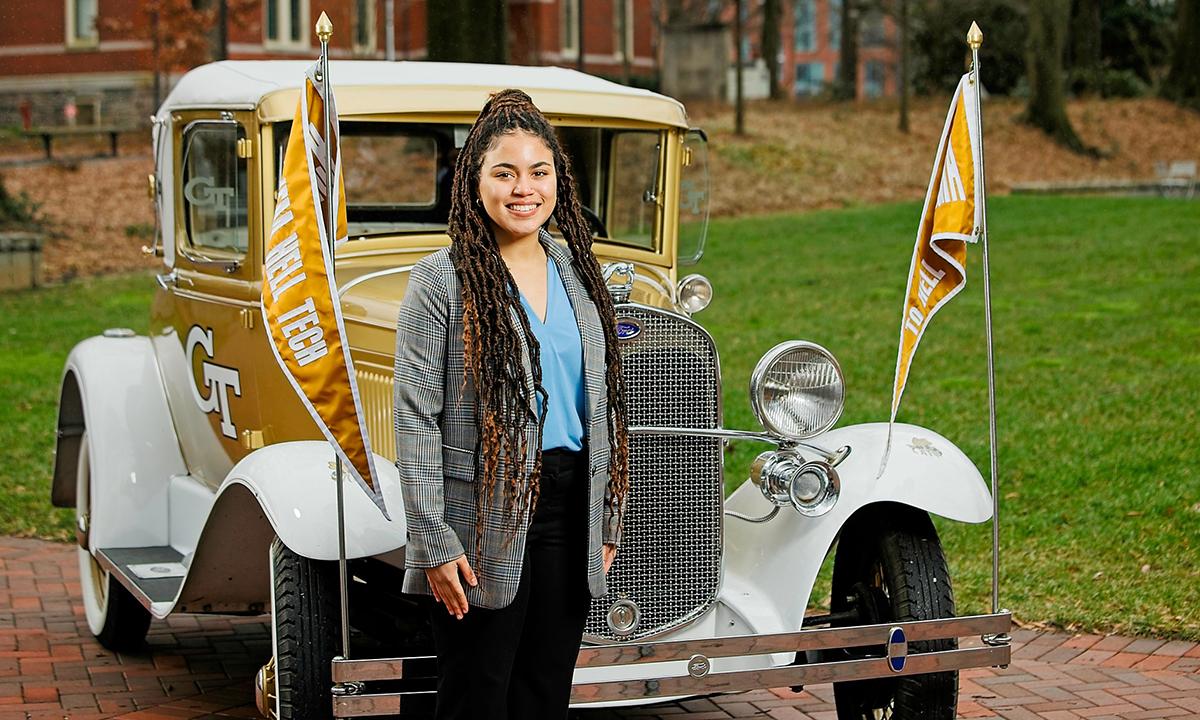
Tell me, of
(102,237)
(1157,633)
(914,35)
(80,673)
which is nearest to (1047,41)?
(914,35)

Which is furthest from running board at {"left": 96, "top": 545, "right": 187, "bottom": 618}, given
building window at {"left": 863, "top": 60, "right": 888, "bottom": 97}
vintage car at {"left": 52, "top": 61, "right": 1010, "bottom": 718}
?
building window at {"left": 863, "top": 60, "right": 888, "bottom": 97}

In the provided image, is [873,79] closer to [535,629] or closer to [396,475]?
[396,475]

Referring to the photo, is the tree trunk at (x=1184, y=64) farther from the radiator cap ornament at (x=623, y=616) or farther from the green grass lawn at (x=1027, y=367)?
the radiator cap ornament at (x=623, y=616)

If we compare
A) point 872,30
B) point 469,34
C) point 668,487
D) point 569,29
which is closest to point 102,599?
point 668,487

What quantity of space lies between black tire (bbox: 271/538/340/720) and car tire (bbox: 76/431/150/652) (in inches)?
74.6

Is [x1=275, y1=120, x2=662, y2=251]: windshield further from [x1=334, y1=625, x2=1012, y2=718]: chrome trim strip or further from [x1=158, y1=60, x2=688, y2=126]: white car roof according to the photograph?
[x1=334, y1=625, x2=1012, y2=718]: chrome trim strip

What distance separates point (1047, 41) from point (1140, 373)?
1712 cm

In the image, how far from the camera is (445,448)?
3.38 meters

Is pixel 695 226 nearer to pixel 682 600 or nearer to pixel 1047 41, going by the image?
pixel 682 600

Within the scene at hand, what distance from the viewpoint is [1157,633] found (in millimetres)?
6172

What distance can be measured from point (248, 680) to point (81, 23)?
32.6 metres

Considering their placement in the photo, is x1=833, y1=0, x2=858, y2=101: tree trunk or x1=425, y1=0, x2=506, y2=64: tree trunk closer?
x1=425, y1=0, x2=506, y2=64: tree trunk

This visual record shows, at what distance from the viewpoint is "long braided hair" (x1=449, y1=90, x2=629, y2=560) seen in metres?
3.32

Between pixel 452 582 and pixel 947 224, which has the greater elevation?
pixel 947 224
